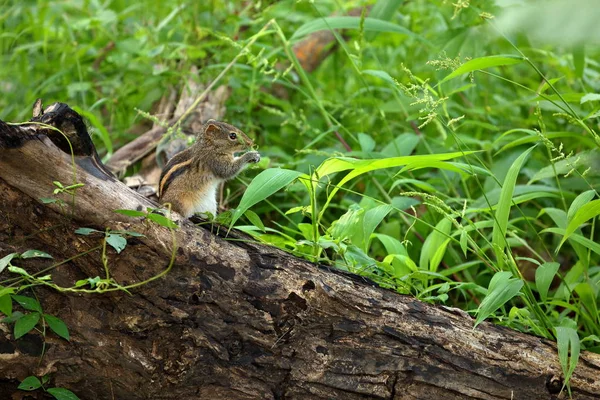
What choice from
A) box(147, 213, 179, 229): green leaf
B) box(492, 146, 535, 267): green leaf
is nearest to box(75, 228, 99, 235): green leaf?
box(147, 213, 179, 229): green leaf

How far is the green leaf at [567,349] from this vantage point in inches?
95.8

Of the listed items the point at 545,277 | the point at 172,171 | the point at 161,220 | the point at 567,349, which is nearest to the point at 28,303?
the point at 161,220

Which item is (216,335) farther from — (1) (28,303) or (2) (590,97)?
(2) (590,97)

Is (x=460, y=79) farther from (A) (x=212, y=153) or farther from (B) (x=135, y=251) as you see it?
(B) (x=135, y=251)

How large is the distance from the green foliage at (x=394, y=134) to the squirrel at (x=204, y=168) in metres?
0.15

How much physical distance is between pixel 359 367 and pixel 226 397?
481 mm

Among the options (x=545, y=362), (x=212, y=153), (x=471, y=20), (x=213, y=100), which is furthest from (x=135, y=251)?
(x=471, y=20)

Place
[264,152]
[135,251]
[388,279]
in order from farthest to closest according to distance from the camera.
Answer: [264,152], [388,279], [135,251]

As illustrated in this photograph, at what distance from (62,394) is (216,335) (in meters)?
0.56

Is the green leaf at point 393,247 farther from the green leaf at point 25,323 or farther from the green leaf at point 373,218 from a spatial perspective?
the green leaf at point 25,323

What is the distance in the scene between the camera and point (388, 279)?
9.09 ft

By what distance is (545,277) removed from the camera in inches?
113

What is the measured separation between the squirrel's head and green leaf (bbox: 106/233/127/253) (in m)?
1.28

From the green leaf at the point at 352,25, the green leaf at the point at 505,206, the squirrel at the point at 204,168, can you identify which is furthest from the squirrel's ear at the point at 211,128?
the green leaf at the point at 505,206
